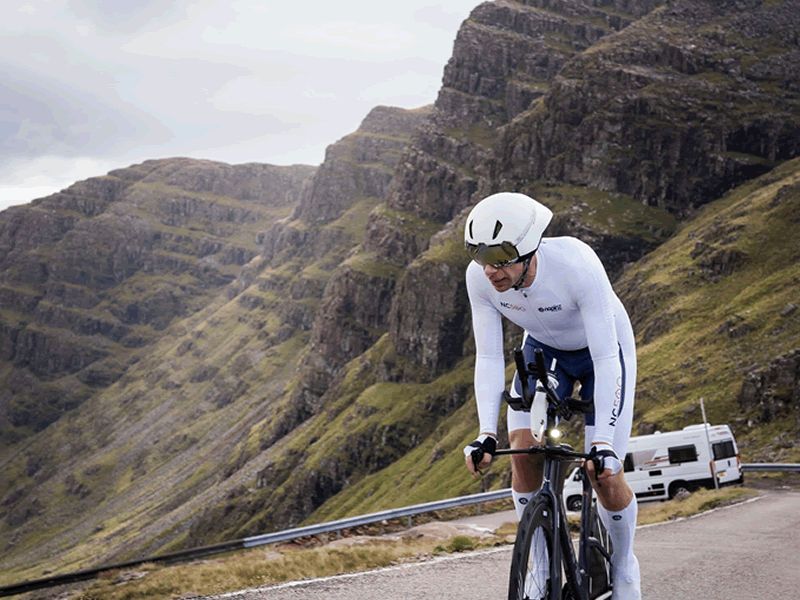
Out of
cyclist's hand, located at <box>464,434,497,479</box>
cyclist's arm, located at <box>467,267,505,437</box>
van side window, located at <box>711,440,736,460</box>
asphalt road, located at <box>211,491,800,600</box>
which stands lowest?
van side window, located at <box>711,440,736,460</box>

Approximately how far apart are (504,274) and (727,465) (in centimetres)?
3839

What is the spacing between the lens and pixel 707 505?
2112 cm

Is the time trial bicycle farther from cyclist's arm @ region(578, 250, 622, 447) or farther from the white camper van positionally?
the white camper van

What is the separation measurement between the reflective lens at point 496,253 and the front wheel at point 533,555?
64.1 inches

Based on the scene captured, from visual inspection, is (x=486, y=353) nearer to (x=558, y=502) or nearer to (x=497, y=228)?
(x=497, y=228)

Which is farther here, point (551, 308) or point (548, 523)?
point (551, 308)

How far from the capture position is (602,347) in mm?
5902

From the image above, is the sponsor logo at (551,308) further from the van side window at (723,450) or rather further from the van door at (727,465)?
the van side window at (723,450)

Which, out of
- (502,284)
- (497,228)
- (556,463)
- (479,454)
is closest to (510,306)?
(502,284)

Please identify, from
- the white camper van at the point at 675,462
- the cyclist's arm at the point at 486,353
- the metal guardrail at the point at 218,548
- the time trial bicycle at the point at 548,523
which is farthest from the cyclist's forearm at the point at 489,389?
the white camper van at the point at 675,462

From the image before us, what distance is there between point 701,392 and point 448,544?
3416 inches

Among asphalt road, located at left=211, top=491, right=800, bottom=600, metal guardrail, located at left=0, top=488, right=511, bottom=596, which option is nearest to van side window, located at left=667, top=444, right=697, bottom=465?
metal guardrail, located at left=0, top=488, right=511, bottom=596

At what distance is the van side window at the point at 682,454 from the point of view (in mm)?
41844

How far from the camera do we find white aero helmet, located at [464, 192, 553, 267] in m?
5.64
